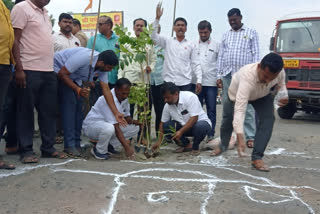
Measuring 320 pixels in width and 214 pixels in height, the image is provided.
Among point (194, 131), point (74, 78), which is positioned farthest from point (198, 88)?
point (74, 78)

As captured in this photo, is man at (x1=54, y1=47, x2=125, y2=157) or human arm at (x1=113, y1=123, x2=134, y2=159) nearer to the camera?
man at (x1=54, y1=47, x2=125, y2=157)

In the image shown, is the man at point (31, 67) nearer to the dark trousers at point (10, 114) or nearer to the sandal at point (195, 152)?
the dark trousers at point (10, 114)

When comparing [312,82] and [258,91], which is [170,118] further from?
[312,82]

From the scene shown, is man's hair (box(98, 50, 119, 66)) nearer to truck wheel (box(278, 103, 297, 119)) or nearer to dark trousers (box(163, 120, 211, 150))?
dark trousers (box(163, 120, 211, 150))

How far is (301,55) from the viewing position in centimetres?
894

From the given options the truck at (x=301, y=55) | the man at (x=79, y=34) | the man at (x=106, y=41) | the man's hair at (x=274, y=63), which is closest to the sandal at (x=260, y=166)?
the man's hair at (x=274, y=63)

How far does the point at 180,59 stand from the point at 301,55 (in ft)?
16.1

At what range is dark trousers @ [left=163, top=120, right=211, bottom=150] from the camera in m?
4.61

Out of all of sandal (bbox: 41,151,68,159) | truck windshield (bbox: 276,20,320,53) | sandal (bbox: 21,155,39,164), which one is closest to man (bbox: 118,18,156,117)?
sandal (bbox: 41,151,68,159)

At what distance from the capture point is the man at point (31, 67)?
11.9 ft

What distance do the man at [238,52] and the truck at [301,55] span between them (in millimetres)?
4282

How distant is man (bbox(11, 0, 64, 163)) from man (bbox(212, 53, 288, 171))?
2006 millimetres

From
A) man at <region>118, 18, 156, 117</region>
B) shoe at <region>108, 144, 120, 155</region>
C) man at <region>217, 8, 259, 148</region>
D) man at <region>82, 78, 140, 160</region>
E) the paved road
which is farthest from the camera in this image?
man at <region>217, 8, 259, 148</region>

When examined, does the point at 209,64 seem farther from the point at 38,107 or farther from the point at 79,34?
the point at 38,107
